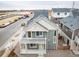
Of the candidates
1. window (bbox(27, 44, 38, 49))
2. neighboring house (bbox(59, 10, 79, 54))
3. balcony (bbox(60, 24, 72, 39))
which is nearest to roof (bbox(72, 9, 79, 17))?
neighboring house (bbox(59, 10, 79, 54))

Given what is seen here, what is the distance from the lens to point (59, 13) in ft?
3.45

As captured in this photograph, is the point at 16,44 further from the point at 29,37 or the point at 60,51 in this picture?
the point at 60,51

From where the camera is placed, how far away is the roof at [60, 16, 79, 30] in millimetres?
1040

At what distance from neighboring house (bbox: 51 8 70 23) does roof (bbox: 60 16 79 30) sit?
0.04 metres

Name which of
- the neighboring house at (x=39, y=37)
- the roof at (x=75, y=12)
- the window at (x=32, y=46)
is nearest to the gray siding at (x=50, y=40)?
the neighboring house at (x=39, y=37)

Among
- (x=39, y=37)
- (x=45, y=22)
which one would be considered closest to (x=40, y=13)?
(x=45, y=22)

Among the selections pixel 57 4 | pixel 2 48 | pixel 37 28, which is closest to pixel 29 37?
pixel 37 28

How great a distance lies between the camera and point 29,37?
1045 millimetres

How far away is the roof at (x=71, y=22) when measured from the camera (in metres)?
1.04

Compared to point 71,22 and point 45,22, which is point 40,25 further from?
point 71,22

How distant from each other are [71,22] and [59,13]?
0.13m

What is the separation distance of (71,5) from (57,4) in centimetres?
12

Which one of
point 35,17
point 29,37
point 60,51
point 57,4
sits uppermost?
point 57,4

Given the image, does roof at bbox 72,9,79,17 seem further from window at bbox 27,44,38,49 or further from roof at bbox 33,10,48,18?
window at bbox 27,44,38,49
